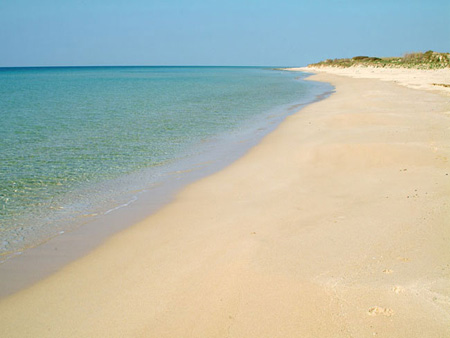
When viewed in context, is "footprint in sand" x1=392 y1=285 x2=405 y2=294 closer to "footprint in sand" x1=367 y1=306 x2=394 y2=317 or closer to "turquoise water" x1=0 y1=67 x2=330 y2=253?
"footprint in sand" x1=367 y1=306 x2=394 y2=317

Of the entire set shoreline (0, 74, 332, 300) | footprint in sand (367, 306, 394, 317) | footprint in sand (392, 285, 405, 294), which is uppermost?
footprint in sand (392, 285, 405, 294)

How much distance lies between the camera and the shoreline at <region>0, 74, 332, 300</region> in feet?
14.5

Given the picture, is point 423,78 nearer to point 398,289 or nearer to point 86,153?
point 86,153

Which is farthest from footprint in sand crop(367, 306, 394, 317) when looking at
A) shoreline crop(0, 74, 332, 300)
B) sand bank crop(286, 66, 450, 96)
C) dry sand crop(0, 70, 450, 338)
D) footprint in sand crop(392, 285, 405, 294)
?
sand bank crop(286, 66, 450, 96)

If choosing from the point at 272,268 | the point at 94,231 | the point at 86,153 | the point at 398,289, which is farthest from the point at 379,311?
the point at 86,153

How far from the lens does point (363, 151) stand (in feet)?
29.2

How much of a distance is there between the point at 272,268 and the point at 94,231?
3.03 m

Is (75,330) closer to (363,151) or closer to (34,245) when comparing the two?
(34,245)

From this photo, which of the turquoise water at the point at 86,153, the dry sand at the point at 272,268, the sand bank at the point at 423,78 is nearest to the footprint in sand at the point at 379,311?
the dry sand at the point at 272,268

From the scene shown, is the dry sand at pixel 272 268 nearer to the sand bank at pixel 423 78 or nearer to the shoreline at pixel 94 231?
the shoreline at pixel 94 231

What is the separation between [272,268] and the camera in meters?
4.02

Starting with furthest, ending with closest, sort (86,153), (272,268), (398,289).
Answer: (86,153)
(272,268)
(398,289)

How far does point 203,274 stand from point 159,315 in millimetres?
796

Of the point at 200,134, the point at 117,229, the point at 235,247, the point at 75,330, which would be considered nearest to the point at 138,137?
the point at 200,134
